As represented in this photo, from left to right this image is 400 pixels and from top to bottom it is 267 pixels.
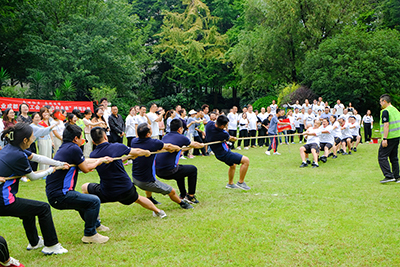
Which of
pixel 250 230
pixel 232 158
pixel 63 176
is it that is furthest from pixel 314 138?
pixel 63 176

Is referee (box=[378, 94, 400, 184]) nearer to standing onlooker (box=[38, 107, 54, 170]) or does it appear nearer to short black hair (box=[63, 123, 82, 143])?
short black hair (box=[63, 123, 82, 143])

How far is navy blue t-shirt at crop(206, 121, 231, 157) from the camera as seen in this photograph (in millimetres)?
7559

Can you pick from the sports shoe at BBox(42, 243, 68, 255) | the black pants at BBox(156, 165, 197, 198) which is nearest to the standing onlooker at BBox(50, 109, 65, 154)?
the black pants at BBox(156, 165, 197, 198)

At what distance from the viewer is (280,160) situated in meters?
12.0

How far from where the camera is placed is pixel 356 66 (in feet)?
77.0

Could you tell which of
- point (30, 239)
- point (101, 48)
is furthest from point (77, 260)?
point (101, 48)

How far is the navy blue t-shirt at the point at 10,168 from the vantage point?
397 centimetres

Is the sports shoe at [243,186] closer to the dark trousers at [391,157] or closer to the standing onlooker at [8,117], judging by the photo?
the dark trousers at [391,157]

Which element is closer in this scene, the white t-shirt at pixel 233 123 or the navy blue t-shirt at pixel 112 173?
the navy blue t-shirt at pixel 112 173

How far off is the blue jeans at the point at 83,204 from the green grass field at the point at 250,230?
0.33 meters

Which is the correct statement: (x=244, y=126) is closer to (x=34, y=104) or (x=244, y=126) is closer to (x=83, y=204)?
(x=34, y=104)

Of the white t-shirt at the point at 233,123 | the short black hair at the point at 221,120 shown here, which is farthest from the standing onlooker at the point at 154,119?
the white t-shirt at the point at 233,123

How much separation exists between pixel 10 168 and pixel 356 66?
24469mm

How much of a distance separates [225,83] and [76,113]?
2738 cm
